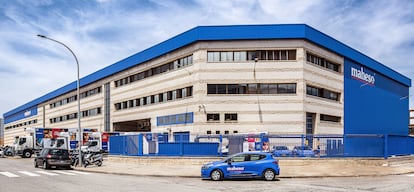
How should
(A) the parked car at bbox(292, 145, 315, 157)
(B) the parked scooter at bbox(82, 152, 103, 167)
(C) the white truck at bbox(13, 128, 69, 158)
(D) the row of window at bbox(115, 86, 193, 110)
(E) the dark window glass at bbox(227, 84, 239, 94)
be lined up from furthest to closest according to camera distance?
(C) the white truck at bbox(13, 128, 69, 158) → (D) the row of window at bbox(115, 86, 193, 110) → (E) the dark window glass at bbox(227, 84, 239, 94) → (B) the parked scooter at bbox(82, 152, 103, 167) → (A) the parked car at bbox(292, 145, 315, 157)

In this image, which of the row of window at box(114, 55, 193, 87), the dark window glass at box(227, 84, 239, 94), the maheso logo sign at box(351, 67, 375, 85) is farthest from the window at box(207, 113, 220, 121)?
the maheso logo sign at box(351, 67, 375, 85)

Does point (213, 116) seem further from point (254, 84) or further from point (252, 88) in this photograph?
point (254, 84)

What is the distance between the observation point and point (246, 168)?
19.3m

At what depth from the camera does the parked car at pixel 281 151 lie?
26094mm

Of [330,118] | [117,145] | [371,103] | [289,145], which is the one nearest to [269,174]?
[289,145]

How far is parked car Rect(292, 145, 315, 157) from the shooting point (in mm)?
25891

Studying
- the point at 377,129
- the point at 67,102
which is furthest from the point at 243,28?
the point at 67,102

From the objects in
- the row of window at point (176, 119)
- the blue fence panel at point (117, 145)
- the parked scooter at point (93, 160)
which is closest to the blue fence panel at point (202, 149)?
the parked scooter at point (93, 160)

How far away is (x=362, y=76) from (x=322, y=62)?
960 centimetres

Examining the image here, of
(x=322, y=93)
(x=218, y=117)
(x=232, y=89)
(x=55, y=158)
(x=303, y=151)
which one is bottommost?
(x=55, y=158)

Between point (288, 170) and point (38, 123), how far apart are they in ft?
267

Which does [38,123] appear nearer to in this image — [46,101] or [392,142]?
[46,101]

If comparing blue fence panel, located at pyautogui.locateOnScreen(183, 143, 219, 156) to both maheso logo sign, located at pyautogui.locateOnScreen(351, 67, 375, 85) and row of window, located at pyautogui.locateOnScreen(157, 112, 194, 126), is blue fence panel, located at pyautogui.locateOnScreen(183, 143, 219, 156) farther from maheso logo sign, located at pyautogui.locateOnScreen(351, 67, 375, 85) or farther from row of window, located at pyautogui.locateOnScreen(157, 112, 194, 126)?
maheso logo sign, located at pyautogui.locateOnScreen(351, 67, 375, 85)

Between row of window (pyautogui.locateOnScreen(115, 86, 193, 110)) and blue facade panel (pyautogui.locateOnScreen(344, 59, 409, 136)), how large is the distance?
58.8ft
